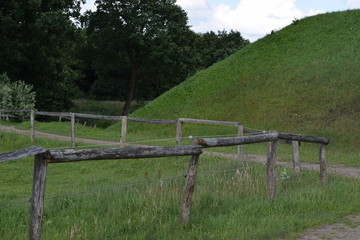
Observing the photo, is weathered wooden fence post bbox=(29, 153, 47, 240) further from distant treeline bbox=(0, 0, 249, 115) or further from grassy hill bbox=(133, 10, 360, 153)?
distant treeline bbox=(0, 0, 249, 115)

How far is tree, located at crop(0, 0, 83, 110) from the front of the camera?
34719mm

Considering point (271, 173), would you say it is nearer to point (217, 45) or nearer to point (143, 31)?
point (143, 31)

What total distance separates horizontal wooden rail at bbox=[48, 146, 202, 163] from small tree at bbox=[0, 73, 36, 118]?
25511mm

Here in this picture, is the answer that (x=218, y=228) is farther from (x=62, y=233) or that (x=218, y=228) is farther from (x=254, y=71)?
(x=254, y=71)

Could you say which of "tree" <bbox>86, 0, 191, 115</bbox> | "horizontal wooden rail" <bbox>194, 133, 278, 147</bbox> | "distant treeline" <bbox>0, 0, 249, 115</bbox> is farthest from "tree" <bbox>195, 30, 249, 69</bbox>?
"horizontal wooden rail" <bbox>194, 133, 278, 147</bbox>

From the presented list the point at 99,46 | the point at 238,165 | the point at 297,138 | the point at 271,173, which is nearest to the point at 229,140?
the point at 271,173

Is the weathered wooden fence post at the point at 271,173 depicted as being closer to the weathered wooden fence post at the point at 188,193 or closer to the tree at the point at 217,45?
the weathered wooden fence post at the point at 188,193

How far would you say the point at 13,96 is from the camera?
107ft

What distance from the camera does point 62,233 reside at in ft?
20.8

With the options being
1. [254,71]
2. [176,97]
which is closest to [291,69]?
[254,71]

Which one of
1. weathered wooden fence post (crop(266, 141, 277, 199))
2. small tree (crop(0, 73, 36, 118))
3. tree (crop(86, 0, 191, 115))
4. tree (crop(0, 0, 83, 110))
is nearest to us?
weathered wooden fence post (crop(266, 141, 277, 199))

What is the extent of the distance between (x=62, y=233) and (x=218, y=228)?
78.1 inches

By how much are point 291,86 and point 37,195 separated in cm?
2480

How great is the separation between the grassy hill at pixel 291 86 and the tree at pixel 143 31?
447 inches
